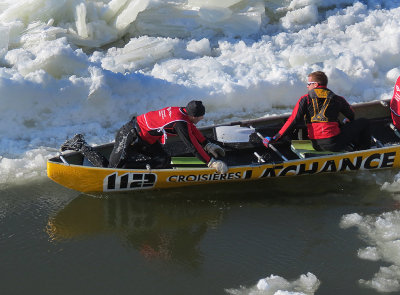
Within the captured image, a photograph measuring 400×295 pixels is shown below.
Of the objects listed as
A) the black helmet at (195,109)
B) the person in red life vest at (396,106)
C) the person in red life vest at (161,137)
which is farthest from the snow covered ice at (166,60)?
the black helmet at (195,109)

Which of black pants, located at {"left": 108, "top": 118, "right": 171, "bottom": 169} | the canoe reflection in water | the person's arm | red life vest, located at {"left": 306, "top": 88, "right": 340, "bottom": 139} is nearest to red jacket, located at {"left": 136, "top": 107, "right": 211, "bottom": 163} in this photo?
black pants, located at {"left": 108, "top": 118, "right": 171, "bottom": 169}

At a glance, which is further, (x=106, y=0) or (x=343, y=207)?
(x=106, y=0)

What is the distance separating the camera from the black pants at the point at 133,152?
7184 mm

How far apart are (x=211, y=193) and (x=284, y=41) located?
548cm

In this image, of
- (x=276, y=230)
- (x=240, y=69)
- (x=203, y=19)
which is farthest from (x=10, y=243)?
(x=203, y=19)

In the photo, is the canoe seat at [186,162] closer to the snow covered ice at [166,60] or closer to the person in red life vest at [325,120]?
the person in red life vest at [325,120]

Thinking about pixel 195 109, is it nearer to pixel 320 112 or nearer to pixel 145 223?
pixel 145 223

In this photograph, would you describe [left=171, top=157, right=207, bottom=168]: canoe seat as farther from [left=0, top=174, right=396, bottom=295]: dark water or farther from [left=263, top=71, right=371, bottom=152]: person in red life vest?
[left=263, top=71, right=371, bottom=152]: person in red life vest

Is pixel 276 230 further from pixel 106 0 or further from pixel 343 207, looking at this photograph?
pixel 106 0

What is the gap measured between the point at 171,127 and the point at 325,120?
216cm

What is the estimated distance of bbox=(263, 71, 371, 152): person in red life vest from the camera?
739 cm

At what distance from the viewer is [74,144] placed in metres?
7.45

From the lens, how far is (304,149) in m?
7.67

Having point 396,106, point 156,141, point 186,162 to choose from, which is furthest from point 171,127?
point 396,106
